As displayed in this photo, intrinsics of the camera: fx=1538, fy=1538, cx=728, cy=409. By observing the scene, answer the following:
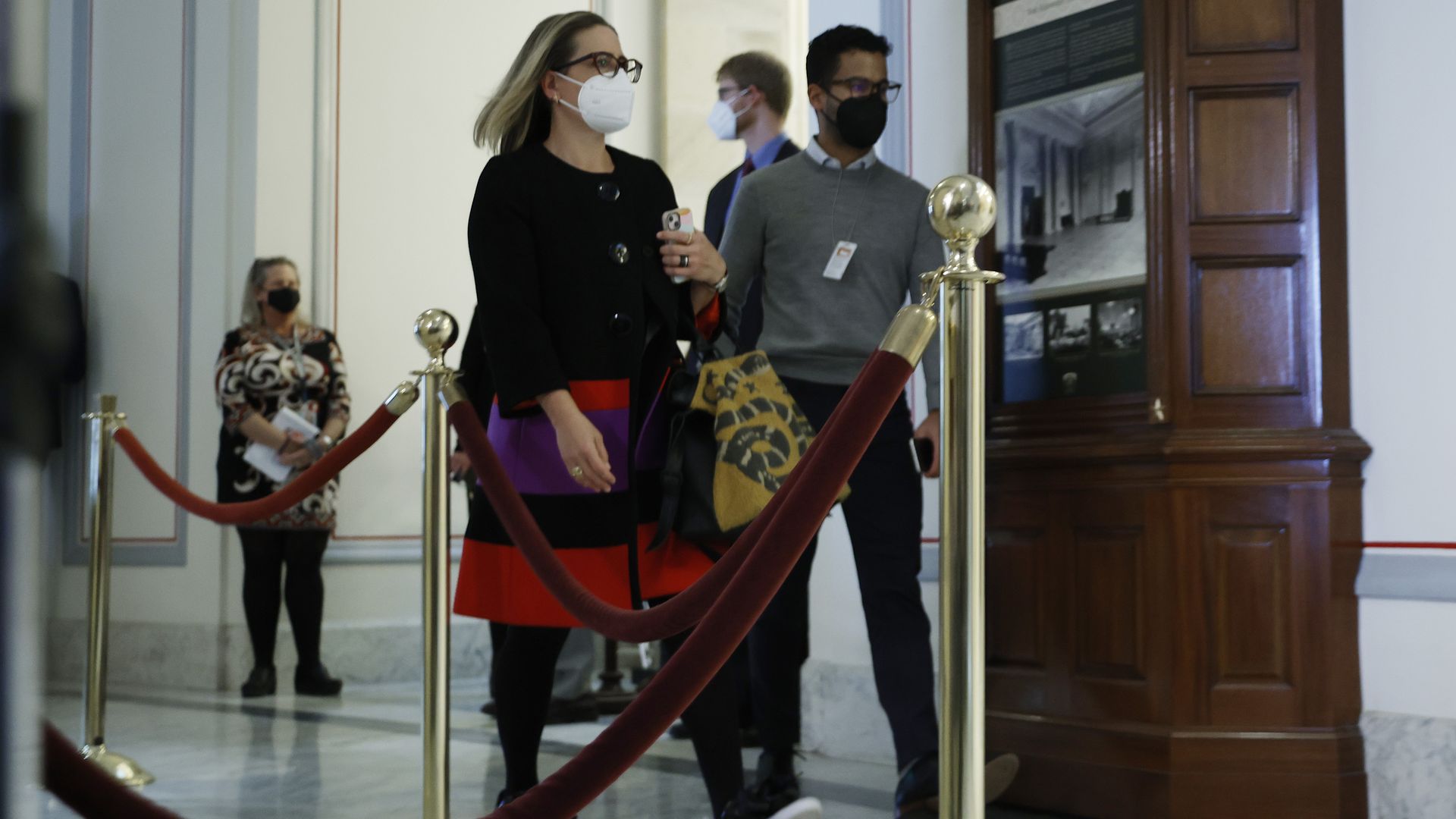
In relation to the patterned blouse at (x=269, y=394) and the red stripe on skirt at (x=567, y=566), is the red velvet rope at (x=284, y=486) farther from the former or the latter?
the patterned blouse at (x=269, y=394)

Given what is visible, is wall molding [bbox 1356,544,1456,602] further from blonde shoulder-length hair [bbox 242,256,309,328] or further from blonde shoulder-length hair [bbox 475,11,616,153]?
blonde shoulder-length hair [bbox 242,256,309,328]

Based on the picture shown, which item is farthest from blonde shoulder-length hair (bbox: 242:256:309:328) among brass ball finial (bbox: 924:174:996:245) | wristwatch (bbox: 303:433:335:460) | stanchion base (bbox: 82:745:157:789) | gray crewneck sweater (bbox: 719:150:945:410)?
brass ball finial (bbox: 924:174:996:245)

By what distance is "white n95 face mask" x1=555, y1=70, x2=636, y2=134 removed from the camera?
2.93 m

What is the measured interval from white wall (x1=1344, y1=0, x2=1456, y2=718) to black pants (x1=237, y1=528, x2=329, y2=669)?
4.66 m

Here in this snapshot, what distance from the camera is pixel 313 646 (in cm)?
677

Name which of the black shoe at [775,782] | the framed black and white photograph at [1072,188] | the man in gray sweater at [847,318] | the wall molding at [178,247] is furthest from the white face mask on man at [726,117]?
the wall molding at [178,247]

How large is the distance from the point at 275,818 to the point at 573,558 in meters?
1.36

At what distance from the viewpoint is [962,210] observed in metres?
2.05

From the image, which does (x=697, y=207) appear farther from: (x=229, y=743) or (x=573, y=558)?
(x=573, y=558)

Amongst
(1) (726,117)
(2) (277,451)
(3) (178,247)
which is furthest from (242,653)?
(1) (726,117)

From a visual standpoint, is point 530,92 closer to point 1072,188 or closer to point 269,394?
point 1072,188

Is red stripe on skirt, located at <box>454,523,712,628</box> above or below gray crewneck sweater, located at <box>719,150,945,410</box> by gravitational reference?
below

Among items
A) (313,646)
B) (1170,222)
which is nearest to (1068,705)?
(1170,222)

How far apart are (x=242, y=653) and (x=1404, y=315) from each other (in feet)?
17.8
